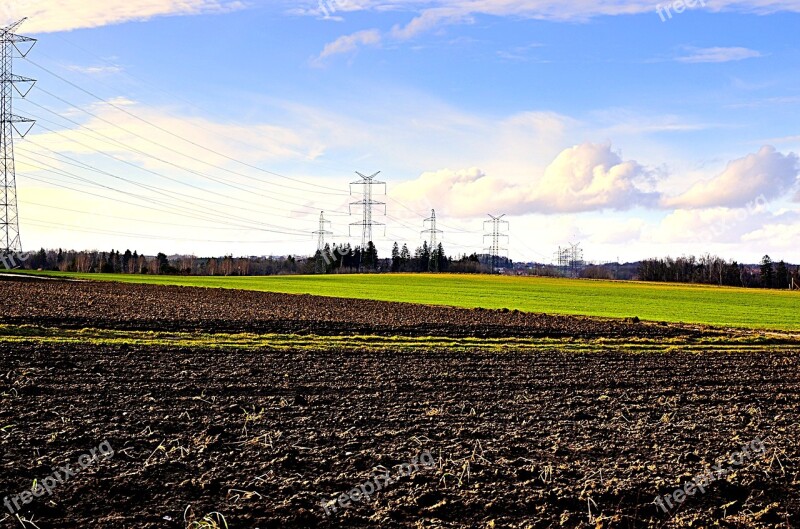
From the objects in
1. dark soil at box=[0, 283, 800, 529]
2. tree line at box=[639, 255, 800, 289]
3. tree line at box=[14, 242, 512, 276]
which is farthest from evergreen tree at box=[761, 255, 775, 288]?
dark soil at box=[0, 283, 800, 529]

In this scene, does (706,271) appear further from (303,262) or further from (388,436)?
(388,436)

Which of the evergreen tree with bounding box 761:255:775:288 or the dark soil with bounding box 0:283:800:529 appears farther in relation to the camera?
the evergreen tree with bounding box 761:255:775:288

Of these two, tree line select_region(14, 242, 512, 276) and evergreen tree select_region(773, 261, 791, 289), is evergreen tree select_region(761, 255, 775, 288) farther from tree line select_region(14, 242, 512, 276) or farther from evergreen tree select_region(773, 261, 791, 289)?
tree line select_region(14, 242, 512, 276)

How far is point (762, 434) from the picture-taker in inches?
490

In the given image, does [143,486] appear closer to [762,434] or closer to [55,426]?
[55,426]

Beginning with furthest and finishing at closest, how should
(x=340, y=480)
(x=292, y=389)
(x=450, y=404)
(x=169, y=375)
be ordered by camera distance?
1. (x=169, y=375)
2. (x=292, y=389)
3. (x=450, y=404)
4. (x=340, y=480)

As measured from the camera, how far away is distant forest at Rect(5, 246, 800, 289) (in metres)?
134

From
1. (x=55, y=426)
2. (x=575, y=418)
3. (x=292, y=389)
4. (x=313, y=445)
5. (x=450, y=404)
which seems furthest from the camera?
(x=292, y=389)

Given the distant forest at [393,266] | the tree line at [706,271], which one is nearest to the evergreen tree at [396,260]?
the distant forest at [393,266]

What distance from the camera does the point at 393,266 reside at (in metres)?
151

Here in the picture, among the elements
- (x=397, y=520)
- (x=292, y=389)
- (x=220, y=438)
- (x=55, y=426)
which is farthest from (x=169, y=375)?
(x=397, y=520)

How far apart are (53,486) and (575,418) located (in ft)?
28.8

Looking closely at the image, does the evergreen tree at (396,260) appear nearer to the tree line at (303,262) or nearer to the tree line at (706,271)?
the tree line at (303,262)

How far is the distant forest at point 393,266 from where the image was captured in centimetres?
13425
